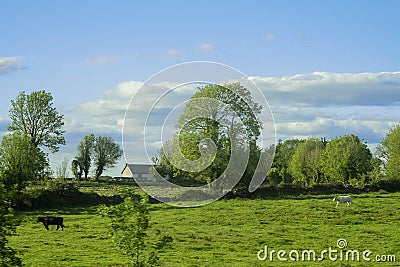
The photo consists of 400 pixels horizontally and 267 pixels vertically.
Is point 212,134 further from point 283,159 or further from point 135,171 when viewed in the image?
point 283,159

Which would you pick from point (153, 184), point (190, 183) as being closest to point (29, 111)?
point (153, 184)

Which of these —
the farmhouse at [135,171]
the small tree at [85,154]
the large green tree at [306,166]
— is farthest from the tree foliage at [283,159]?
the small tree at [85,154]

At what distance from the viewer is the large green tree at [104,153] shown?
268 feet

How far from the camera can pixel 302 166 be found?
82.8 meters

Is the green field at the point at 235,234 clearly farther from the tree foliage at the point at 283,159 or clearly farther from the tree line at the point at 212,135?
the tree foliage at the point at 283,159

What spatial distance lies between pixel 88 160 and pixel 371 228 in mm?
58185

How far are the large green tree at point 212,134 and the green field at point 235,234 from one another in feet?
24.0

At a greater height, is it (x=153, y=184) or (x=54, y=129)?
(x=54, y=129)

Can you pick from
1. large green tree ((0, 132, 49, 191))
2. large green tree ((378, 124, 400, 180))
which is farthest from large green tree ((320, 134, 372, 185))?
large green tree ((0, 132, 49, 191))

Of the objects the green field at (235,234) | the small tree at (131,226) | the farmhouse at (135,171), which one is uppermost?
the farmhouse at (135,171)

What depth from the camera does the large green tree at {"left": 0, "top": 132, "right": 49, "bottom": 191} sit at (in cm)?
4512

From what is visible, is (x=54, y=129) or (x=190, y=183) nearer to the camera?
(x=190, y=183)

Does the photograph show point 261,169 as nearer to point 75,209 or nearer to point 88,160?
point 75,209

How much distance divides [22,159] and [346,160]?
4072 centimetres
